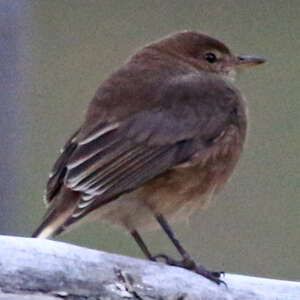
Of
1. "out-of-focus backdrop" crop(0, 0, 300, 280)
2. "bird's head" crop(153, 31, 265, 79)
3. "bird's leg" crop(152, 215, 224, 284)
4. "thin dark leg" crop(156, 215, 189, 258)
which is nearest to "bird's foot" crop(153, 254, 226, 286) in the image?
"bird's leg" crop(152, 215, 224, 284)

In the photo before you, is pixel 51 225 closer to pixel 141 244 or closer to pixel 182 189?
pixel 182 189

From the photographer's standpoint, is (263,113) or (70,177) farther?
(263,113)

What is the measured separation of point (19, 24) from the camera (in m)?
5.96

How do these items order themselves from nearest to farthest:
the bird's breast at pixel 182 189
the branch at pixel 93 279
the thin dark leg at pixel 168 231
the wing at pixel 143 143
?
the branch at pixel 93 279 < the wing at pixel 143 143 < the bird's breast at pixel 182 189 < the thin dark leg at pixel 168 231

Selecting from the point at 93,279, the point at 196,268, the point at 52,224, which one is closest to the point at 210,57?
the point at 196,268

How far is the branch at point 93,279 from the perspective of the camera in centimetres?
441

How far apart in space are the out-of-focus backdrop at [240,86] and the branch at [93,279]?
11.5 feet

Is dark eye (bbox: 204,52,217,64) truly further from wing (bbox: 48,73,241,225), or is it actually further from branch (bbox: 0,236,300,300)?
branch (bbox: 0,236,300,300)

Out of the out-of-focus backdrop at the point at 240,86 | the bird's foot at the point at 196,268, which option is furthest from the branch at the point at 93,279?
the out-of-focus backdrop at the point at 240,86

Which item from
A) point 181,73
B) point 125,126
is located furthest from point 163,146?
point 181,73

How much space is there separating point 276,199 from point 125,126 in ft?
14.5

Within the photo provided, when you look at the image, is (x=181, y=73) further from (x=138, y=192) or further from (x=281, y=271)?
(x=281, y=271)

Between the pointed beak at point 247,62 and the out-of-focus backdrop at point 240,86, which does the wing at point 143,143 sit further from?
the out-of-focus backdrop at point 240,86

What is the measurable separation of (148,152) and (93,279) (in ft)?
4.52
